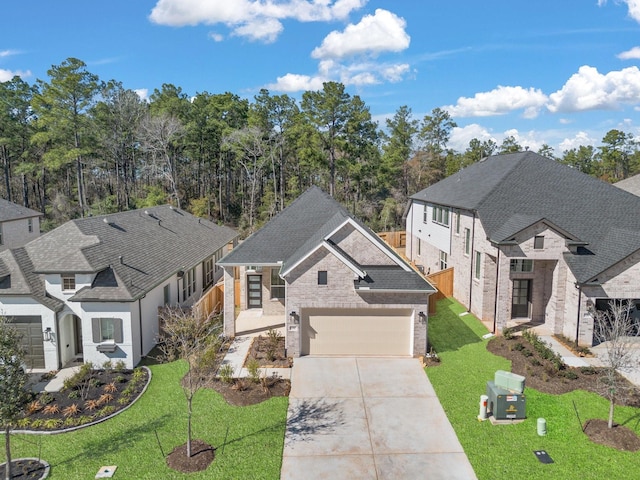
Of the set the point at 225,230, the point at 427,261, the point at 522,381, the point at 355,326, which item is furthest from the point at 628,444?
the point at 225,230

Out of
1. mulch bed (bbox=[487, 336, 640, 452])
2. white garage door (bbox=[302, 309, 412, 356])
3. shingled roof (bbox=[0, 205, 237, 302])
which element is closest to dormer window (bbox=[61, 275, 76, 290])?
shingled roof (bbox=[0, 205, 237, 302])

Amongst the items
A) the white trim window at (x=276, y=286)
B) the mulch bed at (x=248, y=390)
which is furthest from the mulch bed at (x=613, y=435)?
the white trim window at (x=276, y=286)

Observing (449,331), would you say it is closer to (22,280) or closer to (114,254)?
(114,254)

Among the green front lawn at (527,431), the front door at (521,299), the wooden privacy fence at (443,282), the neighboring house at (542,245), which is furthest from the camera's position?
the wooden privacy fence at (443,282)

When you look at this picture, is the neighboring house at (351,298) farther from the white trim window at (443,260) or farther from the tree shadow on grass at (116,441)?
the white trim window at (443,260)

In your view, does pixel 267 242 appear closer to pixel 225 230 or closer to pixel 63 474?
pixel 63 474

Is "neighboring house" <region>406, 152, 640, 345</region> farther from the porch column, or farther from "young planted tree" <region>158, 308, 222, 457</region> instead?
"young planted tree" <region>158, 308, 222, 457</region>
